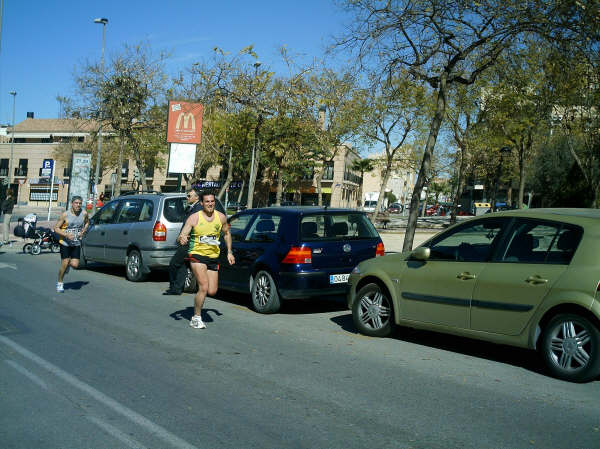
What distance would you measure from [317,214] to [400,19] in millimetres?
6546

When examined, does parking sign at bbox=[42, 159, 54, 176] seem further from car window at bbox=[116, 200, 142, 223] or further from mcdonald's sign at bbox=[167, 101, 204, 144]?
car window at bbox=[116, 200, 142, 223]

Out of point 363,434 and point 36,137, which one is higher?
point 36,137

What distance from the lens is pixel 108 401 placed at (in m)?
4.95

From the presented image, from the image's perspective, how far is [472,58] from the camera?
57.4 feet

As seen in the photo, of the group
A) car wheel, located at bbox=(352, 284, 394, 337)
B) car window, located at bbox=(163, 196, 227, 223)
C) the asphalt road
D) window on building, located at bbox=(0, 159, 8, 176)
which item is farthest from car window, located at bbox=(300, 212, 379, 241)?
window on building, located at bbox=(0, 159, 8, 176)

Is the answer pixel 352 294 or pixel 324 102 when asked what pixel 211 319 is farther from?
pixel 324 102

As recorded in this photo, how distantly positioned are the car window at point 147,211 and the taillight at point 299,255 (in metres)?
4.62

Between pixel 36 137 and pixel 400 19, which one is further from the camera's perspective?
pixel 36 137

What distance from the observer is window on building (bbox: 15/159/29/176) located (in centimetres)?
7934

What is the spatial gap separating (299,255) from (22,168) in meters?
80.0

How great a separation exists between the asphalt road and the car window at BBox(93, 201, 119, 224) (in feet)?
17.0

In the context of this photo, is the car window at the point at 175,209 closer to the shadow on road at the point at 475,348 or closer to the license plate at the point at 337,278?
the license plate at the point at 337,278

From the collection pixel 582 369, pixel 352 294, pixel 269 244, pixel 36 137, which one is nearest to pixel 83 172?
pixel 269 244

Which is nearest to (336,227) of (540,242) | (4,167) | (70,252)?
(540,242)
